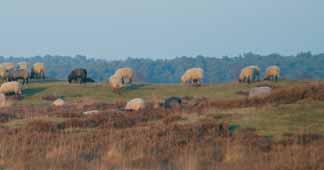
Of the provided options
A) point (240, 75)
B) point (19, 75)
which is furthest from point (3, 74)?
point (240, 75)

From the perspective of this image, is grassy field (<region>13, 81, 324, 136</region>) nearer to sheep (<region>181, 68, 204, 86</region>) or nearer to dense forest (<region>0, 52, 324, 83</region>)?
sheep (<region>181, 68, 204, 86</region>)

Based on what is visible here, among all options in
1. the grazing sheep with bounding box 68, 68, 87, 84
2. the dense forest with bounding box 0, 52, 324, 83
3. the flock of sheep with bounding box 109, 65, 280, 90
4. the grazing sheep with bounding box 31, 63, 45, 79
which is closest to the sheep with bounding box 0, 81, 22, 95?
the grazing sheep with bounding box 68, 68, 87, 84

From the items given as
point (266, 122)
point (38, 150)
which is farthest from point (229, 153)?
point (266, 122)

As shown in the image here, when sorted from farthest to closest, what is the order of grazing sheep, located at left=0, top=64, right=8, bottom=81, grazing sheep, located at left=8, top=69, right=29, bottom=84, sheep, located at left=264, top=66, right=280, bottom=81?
grazing sheep, located at left=0, top=64, right=8, bottom=81
sheep, located at left=264, top=66, right=280, bottom=81
grazing sheep, located at left=8, top=69, right=29, bottom=84

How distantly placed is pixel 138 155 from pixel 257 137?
191 inches

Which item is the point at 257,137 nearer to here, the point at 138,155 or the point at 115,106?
the point at 138,155

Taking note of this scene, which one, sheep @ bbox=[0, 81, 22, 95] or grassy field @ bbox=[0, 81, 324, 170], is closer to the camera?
grassy field @ bbox=[0, 81, 324, 170]

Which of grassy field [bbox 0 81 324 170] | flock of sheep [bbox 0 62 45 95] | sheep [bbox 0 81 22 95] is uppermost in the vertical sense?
flock of sheep [bbox 0 62 45 95]

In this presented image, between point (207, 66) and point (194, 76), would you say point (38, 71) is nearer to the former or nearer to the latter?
point (194, 76)

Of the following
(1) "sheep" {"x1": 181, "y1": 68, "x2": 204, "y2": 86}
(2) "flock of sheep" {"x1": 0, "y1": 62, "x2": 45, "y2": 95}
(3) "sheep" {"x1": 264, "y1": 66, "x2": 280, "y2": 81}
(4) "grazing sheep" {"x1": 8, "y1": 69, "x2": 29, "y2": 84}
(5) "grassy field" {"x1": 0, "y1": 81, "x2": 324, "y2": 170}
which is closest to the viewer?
(5) "grassy field" {"x1": 0, "y1": 81, "x2": 324, "y2": 170}

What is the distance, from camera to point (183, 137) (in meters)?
20.8

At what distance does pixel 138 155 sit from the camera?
17453 millimetres

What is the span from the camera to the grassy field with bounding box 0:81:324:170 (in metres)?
16.3

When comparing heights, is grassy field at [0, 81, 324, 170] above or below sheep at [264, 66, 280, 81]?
below
